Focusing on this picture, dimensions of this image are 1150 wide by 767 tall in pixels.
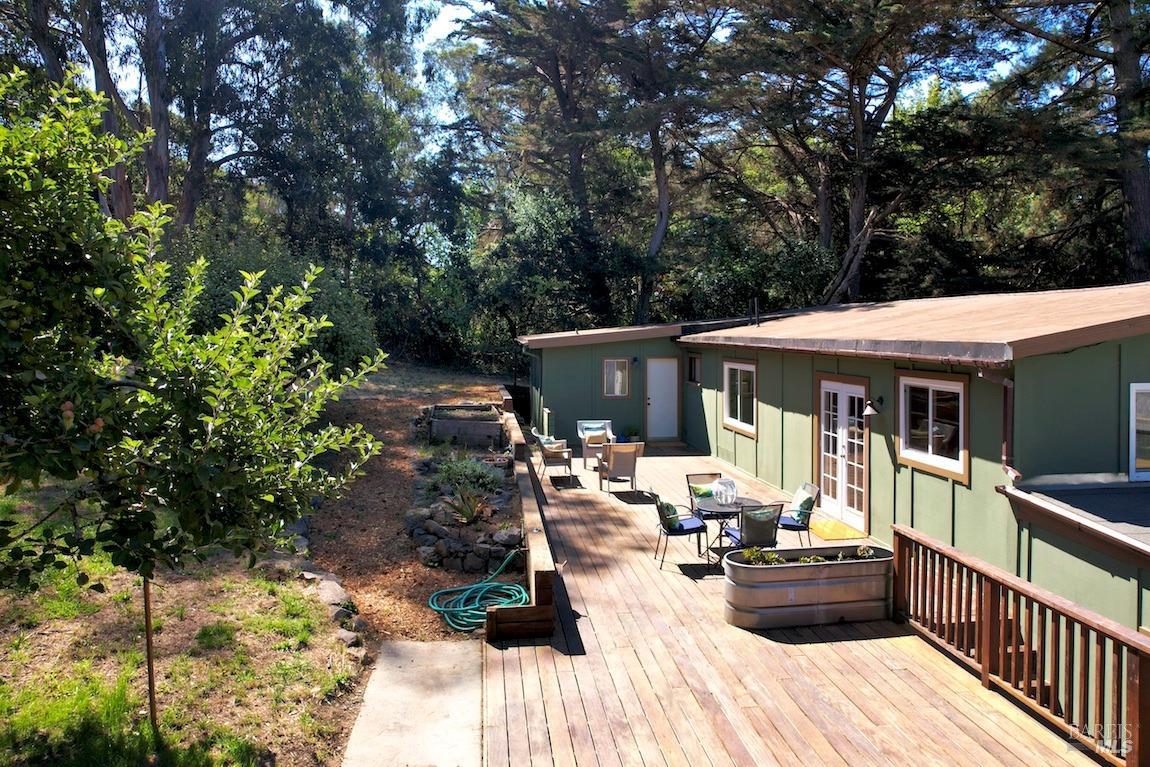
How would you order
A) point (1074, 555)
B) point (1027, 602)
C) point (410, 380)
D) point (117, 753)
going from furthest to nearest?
point (410, 380) < point (1074, 555) < point (1027, 602) < point (117, 753)

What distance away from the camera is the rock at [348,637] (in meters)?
5.78

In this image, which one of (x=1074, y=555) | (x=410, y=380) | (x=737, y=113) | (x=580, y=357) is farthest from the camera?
(x=410, y=380)

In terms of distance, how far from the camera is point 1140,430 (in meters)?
6.07

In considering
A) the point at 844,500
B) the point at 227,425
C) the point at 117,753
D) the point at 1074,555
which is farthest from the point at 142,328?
the point at 844,500

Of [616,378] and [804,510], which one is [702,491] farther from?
[616,378]

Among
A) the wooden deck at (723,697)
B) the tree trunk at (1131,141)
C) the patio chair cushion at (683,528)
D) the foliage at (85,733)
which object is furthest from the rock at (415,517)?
the tree trunk at (1131,141)

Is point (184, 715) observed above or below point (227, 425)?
below

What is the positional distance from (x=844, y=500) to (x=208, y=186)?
72.0 feet

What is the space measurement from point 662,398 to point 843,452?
284 inches

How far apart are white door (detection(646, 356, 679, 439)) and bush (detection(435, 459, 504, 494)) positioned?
5.10 meters

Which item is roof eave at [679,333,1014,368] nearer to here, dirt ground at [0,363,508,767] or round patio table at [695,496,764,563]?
round patio table at [695,496,764,563]

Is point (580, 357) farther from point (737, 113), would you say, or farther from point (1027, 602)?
point (1027, 602)

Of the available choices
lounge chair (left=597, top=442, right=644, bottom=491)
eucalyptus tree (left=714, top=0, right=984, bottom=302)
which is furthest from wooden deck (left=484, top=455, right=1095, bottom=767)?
eucalyptus tree (left=714, top=0, right=984, bottom=302)

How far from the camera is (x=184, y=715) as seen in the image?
176 inches
